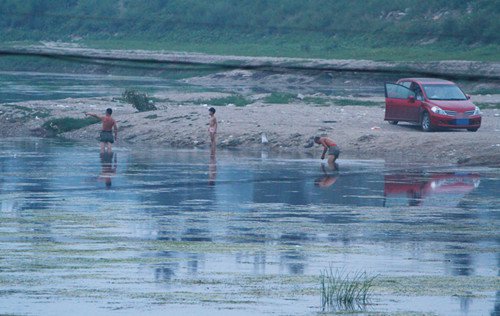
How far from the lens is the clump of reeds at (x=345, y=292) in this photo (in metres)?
13.2

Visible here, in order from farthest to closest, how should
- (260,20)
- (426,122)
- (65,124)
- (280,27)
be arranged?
(260,20) < (280,27) < (65,124) < (426,122)

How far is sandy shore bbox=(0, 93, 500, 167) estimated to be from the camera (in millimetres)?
32844

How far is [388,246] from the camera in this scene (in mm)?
17203

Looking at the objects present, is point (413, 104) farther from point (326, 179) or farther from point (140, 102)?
point (140, 102)

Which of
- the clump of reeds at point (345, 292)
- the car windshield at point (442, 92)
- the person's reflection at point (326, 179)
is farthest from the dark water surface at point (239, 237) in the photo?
the car windshield at point (442, 92)

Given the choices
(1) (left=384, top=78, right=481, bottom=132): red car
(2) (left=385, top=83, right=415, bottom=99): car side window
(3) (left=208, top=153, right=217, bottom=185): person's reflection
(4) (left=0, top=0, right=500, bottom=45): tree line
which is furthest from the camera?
(4) (left=0, top=0, right=500, bottom=45): tree line

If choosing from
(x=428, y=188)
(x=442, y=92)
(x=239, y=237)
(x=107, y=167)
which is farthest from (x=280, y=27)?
(x=239, y=237)

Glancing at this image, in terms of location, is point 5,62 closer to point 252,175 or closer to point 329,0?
point 329,0

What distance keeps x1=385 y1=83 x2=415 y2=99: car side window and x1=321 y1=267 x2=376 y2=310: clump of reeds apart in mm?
21792

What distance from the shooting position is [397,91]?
36094 millimetres

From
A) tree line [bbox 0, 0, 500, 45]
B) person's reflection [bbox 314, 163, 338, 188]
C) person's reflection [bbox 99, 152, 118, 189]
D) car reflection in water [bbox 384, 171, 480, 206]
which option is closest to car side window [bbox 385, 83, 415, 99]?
person's reflection [bbox 314, 163, 338, 188]

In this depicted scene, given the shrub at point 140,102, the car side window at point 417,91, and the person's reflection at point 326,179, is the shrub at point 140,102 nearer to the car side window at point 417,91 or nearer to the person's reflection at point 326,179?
the car side window at point 417,91

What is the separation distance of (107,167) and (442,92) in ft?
36.5

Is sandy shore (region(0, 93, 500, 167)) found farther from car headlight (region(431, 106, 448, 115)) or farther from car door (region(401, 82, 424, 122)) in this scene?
car headlight (region(431, 106, 448, 115))
